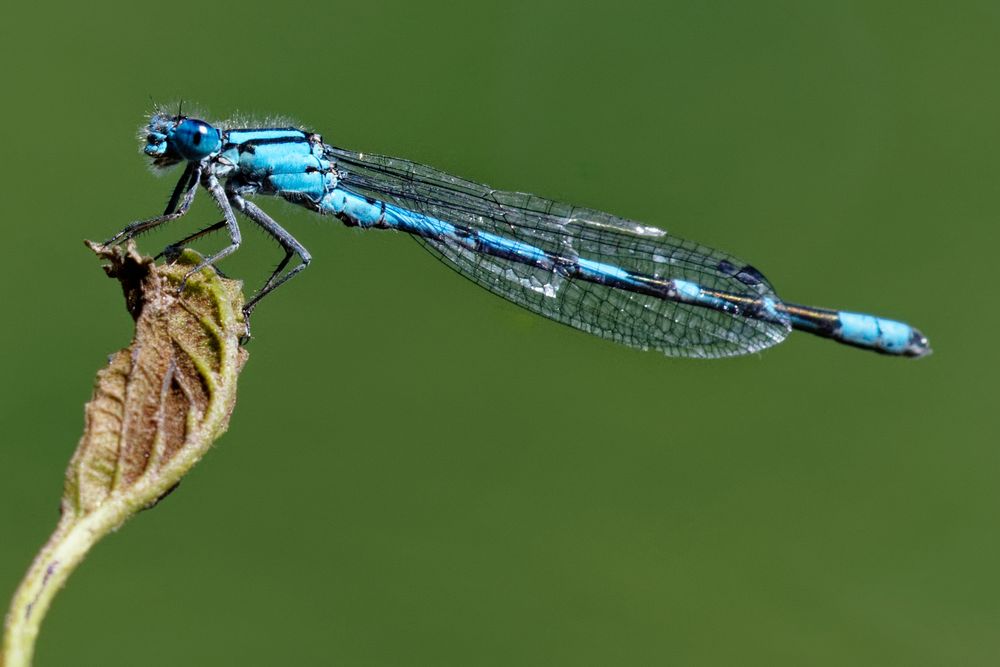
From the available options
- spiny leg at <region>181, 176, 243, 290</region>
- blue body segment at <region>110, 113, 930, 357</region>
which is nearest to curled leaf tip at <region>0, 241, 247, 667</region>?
spiny leg at <region>181, 176, 243, 290</region>

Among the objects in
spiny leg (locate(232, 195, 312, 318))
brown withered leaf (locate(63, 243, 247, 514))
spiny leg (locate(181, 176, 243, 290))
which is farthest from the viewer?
spiny leg (locate(232, 195, 312, 318))

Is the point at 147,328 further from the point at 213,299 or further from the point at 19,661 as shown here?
the point at 19,661

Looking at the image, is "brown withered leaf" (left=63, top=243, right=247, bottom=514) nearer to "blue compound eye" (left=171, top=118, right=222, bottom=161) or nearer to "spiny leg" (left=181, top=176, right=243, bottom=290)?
"spiny leg" (left=181, top=176, right=243, bottom=290)

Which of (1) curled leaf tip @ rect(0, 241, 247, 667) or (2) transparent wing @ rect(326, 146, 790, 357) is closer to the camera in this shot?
(1) curled leaf tip @ rect(0, 241, 247, 667)

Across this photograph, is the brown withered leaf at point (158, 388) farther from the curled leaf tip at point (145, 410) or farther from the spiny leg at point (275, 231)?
the spiny leg at point (275, 231)

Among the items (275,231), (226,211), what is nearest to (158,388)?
(226,211)

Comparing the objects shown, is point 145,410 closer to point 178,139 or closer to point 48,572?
point 48,572

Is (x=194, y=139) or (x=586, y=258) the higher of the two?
(x=586, y=258)
